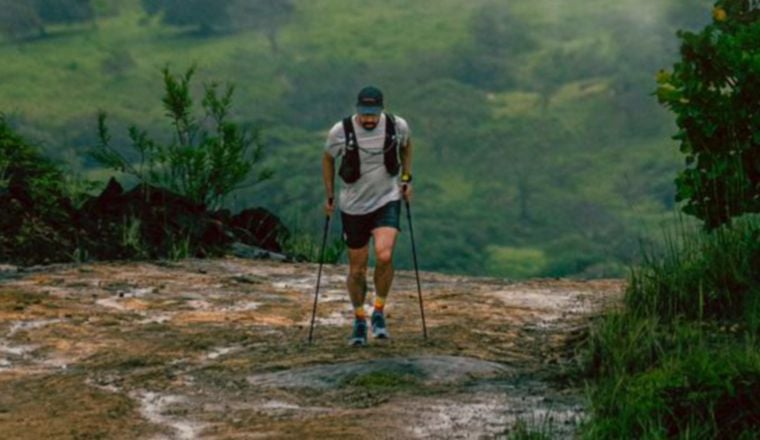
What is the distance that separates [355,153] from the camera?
41.0 feet

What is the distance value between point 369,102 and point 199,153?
10.9 metres

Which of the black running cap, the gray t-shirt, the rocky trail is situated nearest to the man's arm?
the gray t-shirt

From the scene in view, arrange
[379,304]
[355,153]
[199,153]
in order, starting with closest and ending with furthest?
[355,153]
[379,304]
[199,153]

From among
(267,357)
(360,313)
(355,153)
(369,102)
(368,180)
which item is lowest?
(267,357)

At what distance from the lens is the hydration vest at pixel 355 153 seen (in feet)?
41.1

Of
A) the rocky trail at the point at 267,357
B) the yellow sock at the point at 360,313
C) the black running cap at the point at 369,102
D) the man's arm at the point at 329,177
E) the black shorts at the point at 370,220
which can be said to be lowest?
the rocky trail at the point at 267,357

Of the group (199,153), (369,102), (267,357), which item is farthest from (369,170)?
(199,153)

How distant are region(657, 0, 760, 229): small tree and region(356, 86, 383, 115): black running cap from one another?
2.29m

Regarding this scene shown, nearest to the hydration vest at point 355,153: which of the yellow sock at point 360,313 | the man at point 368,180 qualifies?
the man at point 368,180

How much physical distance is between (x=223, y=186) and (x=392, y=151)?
11405 mm

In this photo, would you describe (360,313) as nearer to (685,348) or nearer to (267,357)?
(267,357)

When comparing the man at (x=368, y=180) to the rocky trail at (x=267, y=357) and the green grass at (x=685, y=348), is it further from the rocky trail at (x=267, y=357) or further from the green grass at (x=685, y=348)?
the green grass at (x=685, y=348)

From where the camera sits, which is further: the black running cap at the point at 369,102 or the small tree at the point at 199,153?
the small tree at the point at 199,153

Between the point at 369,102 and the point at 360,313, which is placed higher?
the point at 369,102
